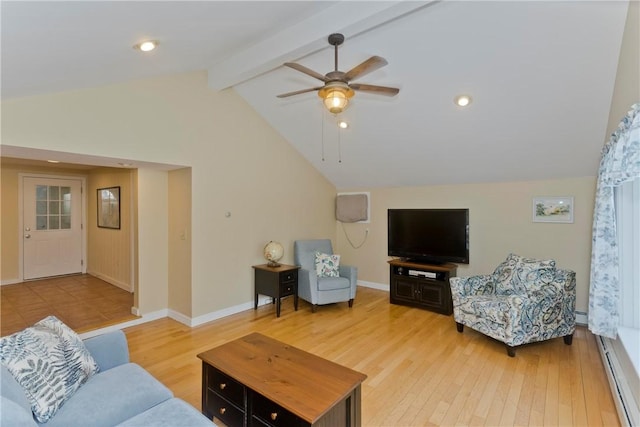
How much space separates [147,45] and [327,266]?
349cm

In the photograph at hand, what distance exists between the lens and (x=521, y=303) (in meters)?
3.11

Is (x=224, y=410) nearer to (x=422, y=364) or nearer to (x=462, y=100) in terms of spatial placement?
(x=422, y=364)

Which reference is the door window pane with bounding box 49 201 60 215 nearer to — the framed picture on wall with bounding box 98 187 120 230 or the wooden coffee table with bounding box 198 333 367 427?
the framed picture on wall with bounding box 98 187 120 230

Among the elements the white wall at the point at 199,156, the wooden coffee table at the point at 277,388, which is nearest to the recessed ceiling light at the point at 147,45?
the white wall at the point at 199,156

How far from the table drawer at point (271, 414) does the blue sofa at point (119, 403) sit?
315mm

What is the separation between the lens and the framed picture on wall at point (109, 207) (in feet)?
18.4

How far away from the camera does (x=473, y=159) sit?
4234mm

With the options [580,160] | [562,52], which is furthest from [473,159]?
[562,52]

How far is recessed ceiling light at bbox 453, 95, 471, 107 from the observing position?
3.29 m

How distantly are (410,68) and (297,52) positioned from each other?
3.70 feet

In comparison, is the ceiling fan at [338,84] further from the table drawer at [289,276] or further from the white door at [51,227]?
the white door at [51,227]

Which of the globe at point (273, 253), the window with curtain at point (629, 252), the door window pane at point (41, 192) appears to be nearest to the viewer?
the window with curtain at point (629, 252)

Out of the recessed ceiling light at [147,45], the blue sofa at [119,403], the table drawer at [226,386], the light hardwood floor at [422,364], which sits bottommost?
the light hardwood floor at [422,364]

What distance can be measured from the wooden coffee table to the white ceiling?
2102 millimetres
